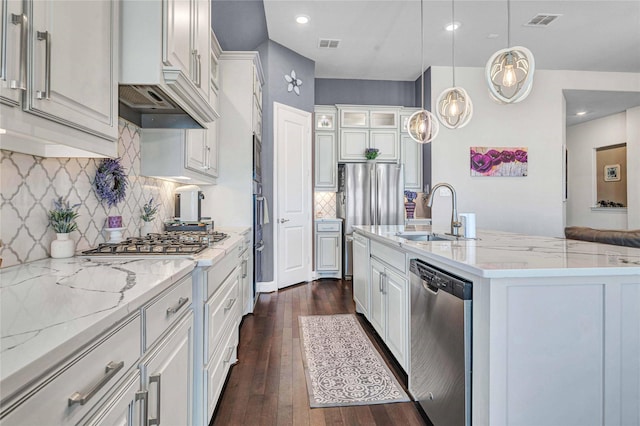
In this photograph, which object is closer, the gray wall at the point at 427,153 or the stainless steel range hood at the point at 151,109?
the stainless steel range hood at the point at 151,109

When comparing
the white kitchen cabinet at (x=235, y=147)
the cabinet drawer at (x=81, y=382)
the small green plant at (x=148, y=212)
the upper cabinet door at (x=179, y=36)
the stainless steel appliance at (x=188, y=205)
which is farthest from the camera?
the white kitchen cabinet at (x=235, y=147)

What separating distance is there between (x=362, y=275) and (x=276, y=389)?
55.2 inches

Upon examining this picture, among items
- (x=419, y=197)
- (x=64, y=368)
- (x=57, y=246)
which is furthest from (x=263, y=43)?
(x=64, y=368)

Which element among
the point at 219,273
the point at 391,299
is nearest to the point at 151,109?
the point at 219,273

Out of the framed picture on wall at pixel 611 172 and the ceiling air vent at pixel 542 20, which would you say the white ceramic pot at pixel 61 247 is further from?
the framed picture on wall at pixel 611 172

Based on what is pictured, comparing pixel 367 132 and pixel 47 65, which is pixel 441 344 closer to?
pixel 47 65

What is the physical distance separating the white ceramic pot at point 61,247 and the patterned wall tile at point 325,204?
175 inches

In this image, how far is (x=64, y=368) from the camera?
596 millimetres

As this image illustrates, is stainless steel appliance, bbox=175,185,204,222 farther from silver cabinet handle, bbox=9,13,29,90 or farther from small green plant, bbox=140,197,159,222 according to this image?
silver cabinet handle, bbox=9,13,29,90

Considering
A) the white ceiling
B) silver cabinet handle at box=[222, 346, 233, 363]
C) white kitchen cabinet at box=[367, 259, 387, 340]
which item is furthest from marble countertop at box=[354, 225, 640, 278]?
the white ceiling

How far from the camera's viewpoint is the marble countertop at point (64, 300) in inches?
20.9

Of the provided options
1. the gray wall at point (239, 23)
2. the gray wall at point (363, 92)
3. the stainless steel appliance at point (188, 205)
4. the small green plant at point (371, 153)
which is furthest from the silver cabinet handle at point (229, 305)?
the gray wall at point (363, 92)

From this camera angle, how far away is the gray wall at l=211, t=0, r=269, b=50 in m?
3.35

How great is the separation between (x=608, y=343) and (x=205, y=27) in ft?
8.46
